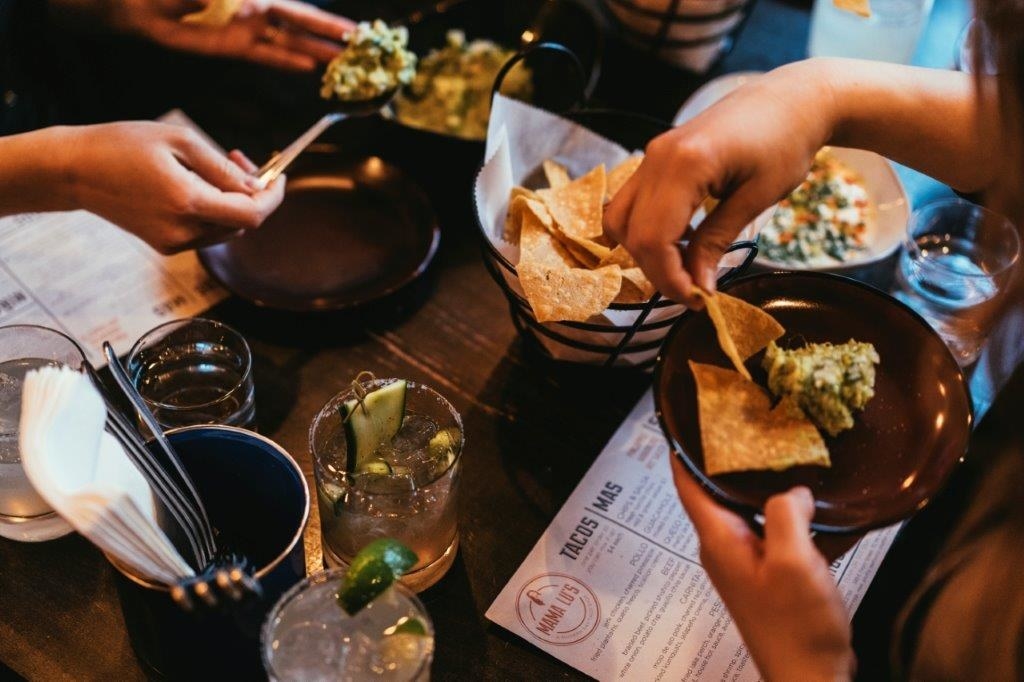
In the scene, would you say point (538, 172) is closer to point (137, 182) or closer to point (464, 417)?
point (464, 417)

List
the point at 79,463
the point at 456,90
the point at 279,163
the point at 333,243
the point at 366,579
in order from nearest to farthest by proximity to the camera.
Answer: the point at 79,463 → the point at 366,579 → the point at 279,163 → the point at 333,243 → the point at 456,90

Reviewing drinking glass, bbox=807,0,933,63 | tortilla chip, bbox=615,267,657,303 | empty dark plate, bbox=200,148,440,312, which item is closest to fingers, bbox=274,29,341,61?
empty dark plate, bbox=200,148,440,312

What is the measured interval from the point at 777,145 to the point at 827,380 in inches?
11.6

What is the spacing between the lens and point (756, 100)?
104 cm

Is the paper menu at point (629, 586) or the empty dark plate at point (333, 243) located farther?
the empty dark plate at point (333, 243)

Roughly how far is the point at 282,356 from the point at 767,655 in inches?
32.4

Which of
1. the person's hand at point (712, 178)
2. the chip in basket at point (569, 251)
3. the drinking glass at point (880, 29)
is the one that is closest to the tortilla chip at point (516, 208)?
the chip in basket at point (569, 251)

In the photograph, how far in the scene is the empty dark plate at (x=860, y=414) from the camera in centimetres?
89

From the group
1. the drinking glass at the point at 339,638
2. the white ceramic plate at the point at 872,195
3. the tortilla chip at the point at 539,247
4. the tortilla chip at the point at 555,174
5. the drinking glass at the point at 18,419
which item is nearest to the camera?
the drinking glass at the point at 339,638

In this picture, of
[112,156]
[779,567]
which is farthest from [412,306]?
[779,567]

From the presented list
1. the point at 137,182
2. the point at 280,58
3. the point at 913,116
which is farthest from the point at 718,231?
the point at 280,58

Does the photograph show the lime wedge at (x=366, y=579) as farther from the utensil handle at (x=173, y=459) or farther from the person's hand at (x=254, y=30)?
the person's hand at (x=254, y=30)

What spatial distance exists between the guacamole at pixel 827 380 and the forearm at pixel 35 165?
3.24 feet

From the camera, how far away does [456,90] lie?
168 cm
